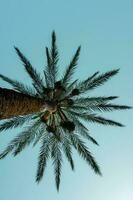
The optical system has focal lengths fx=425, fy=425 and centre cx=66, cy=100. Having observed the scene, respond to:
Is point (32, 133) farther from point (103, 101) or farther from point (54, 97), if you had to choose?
point (103, 101)

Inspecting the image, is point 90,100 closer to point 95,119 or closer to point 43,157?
point 95,119

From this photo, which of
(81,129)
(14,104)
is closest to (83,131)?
(81,129)

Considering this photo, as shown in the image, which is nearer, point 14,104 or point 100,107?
point 14,104

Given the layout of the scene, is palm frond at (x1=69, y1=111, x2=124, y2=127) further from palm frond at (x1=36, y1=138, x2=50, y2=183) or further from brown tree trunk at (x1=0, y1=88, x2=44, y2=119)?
brown tree trunk at (x1=0, y1=88, x2=44, y2=119)

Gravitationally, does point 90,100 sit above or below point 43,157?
above

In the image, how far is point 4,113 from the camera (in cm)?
1015

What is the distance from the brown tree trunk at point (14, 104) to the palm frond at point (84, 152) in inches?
124

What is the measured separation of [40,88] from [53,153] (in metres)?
2.26

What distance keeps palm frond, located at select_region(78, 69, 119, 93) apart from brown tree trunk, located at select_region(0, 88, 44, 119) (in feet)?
9.59

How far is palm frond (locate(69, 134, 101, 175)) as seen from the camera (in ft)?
46.2

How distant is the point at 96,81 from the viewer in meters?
14.2

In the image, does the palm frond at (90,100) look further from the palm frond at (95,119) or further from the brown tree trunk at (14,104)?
the brown tree trunk at (14,104)

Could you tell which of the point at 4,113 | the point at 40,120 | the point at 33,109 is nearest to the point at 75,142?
the point at 40,120

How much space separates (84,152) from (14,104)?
451 centimetres
